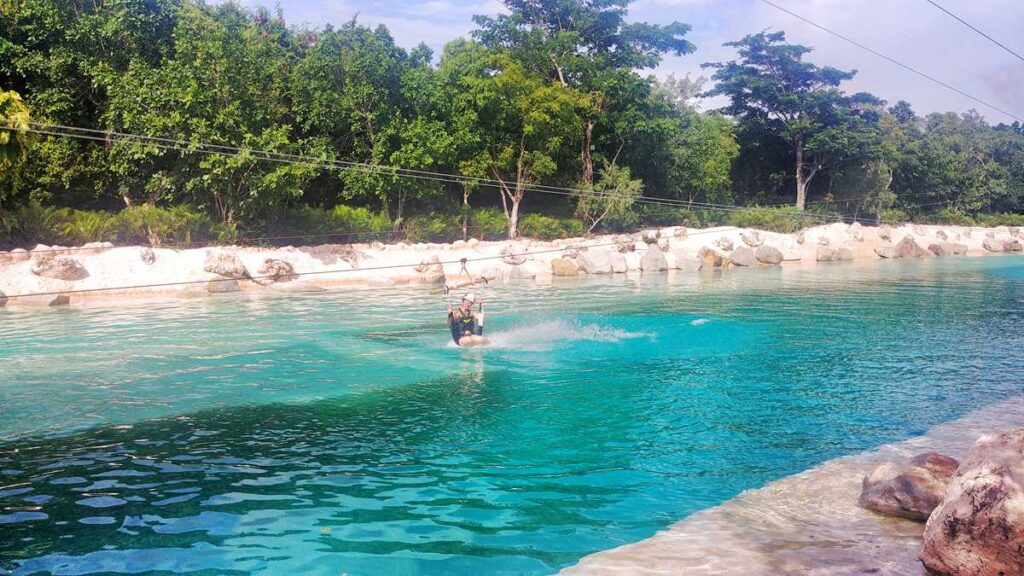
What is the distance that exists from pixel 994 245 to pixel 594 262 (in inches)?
1370

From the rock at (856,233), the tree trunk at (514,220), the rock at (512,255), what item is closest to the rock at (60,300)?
the rock at (512,255)

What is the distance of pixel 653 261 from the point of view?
37812 mm

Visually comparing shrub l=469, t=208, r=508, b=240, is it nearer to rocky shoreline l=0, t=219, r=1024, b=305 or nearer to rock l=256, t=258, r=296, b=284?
rocky shoreline l=0, t=219, r=1024, b=305

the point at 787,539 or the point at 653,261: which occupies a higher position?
the point at 653,261

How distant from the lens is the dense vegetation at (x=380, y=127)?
96.1ft

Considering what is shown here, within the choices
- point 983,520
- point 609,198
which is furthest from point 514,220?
point 983,520

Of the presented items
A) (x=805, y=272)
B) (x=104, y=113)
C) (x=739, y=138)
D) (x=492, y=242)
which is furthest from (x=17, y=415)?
(x=739, y=138)

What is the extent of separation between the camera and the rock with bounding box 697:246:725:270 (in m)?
39.7

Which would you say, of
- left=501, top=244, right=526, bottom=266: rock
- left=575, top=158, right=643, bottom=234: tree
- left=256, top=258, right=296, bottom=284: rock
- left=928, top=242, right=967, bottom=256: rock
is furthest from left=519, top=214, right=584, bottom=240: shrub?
left=928, top=242, right=967, bottom=256: rock

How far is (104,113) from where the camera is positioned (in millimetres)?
30406

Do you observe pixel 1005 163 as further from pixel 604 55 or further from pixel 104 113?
pixel 104 113

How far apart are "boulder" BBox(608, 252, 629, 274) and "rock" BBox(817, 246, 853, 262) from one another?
1427cm

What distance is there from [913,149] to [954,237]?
813cm

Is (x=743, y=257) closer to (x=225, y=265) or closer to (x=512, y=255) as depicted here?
(x=512, y=255)
